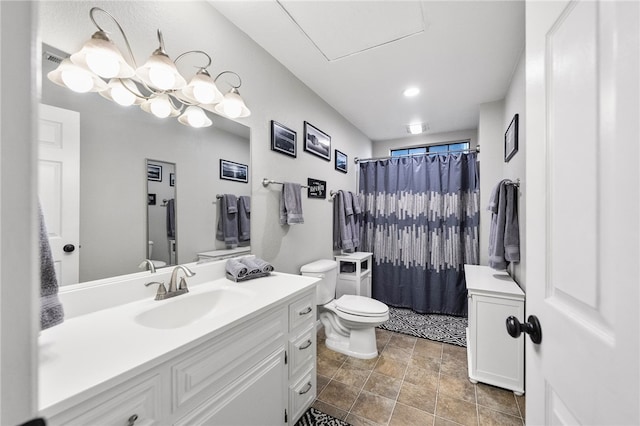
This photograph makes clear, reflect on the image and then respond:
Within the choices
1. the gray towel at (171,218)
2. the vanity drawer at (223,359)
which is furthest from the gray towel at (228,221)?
the vanity drawer at (223,359)

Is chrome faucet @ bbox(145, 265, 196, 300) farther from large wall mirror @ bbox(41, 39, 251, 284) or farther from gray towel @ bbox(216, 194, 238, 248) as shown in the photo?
gray towel @ bbox(216, 194, 238, 248)

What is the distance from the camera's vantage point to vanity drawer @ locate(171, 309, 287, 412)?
793 millimetres

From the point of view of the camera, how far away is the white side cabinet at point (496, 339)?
1.66 meters

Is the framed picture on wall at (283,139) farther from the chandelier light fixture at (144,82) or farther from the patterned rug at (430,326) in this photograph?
the patterned rug at (430,326)

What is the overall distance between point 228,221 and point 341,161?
1825mm

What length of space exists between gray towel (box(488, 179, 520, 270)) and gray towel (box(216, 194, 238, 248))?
1.94 m

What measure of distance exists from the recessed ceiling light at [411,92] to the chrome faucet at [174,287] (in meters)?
2.41

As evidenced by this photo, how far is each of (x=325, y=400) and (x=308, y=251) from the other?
1164mm

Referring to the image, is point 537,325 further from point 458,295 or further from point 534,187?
point 458,295

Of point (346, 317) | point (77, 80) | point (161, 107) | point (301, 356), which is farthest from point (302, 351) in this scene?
point (77, 80)

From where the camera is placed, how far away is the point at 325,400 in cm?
161

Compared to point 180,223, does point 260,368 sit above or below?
below

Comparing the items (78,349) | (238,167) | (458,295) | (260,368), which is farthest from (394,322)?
(78,349)

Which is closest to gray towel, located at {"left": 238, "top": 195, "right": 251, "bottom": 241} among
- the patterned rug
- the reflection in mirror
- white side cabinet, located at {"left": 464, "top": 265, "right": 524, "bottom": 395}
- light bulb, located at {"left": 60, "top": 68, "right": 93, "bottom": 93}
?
the reflection in mirror
